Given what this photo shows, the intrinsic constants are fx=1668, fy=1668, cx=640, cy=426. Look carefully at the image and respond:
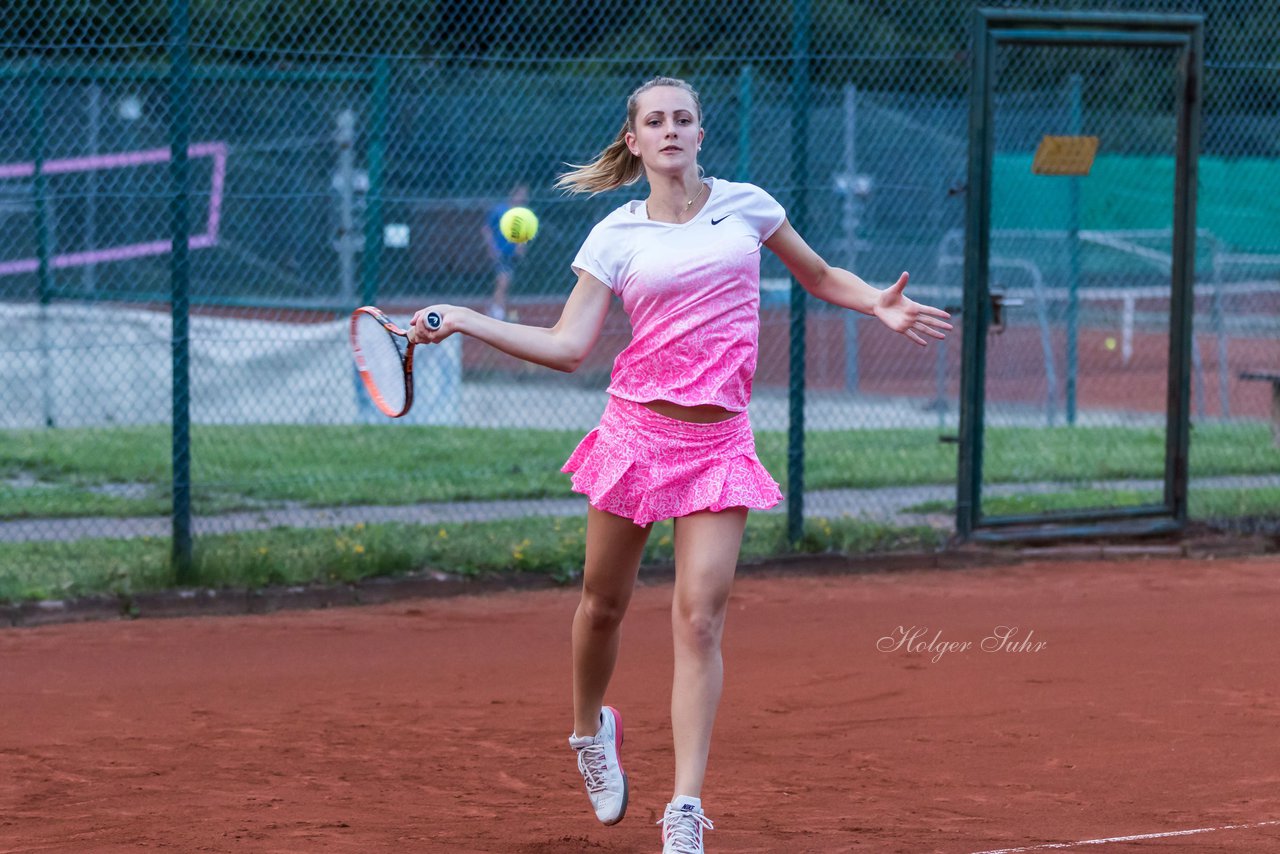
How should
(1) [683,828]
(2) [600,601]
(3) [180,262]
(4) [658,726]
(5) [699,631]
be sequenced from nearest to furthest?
(1) [683,828], (5) [699,631], (2) [600,601], (4) [658,726], (3) [180,262]

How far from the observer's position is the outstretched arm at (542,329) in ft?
12.7

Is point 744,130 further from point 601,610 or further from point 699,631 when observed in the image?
point 699,631

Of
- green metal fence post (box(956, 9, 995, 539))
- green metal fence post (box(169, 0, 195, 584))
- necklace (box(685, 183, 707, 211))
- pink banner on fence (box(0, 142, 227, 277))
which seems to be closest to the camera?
necklace (box(685, 183, 707, 211))

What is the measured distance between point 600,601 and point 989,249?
520cm

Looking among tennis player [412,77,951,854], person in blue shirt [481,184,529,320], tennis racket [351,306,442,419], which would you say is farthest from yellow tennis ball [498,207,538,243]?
person in blue shirt [481,184,529,320]

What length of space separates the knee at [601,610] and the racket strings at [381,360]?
0.83 metres

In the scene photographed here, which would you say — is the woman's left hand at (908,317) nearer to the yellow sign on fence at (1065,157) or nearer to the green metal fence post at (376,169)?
the yellow sign on fence at (1065,157)

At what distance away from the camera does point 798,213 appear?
8.58 m

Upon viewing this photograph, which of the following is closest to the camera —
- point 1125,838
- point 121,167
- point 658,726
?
point 1125,838

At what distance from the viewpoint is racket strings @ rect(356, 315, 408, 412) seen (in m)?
4.78

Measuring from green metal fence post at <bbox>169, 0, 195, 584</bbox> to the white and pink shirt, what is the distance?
3.75 metres

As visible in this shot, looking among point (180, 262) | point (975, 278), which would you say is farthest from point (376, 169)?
point (975, 278)

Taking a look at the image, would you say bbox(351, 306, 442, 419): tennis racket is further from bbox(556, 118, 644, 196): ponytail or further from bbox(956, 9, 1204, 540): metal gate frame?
bbox(956, 9, 1204, 540): metal gate frame

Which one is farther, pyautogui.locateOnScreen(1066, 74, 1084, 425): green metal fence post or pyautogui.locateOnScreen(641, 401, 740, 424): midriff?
pyautogui.locateOnScreen(1066, 74, 1084, 425): green metal fence post
